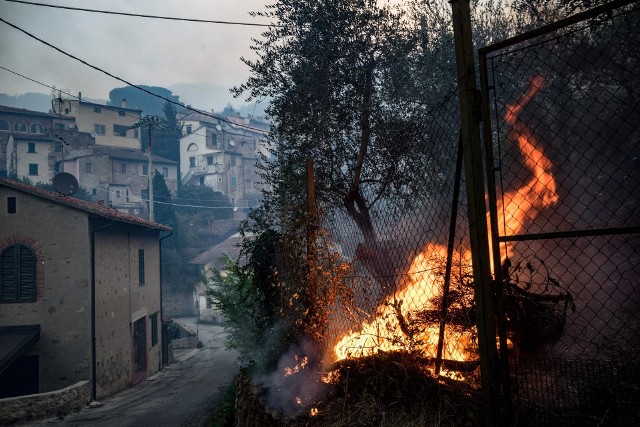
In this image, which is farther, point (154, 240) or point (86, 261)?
point (154, 240)

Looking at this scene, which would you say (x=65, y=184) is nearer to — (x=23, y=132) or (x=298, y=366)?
(x=298, y=366)

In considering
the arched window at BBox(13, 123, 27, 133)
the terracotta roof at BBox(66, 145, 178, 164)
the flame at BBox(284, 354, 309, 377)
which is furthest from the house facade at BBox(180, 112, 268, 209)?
the flame at BBox(284, 354, 309, 377)

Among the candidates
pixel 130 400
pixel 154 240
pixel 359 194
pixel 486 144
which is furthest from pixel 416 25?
pixel 154 240

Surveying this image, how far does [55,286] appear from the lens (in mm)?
16453

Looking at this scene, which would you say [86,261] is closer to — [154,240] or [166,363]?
[154,240]

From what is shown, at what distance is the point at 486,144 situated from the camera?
9.55 feet

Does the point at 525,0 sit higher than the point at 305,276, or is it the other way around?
the point at 525,0

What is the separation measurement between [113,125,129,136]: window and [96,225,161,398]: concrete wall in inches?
1682

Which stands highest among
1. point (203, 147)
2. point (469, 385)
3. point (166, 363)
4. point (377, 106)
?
point (203, 147)

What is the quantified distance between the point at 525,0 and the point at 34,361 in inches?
760

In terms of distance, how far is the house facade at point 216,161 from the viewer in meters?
62.2

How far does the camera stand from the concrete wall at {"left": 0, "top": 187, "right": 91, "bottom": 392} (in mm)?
16078

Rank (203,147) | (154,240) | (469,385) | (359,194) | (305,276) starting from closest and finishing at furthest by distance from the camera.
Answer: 1. (469,385)
2. (305,276)
3. (359,194)
4. (154,240)
5. (203,147)

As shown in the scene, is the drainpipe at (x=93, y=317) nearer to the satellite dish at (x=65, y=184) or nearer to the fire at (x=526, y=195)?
the satellite dish at (x=65, y=184)
